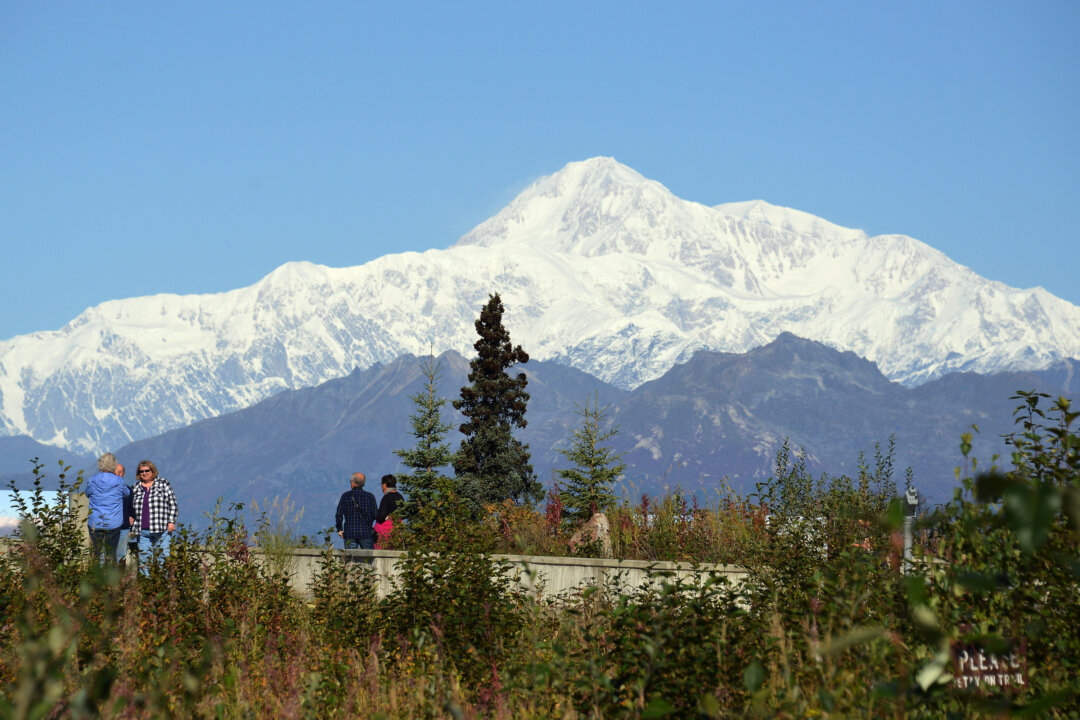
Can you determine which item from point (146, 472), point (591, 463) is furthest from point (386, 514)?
point (591, 463)

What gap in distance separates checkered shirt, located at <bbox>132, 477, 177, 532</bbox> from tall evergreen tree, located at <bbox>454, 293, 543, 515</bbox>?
23.5 m

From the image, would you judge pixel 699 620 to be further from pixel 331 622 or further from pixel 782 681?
pixel 331 622

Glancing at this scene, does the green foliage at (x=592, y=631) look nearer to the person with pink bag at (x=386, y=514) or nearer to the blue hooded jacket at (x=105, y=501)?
the blue hooded jacket at (x=105, y=501)

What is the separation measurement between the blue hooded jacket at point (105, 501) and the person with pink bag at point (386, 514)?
3671 mm

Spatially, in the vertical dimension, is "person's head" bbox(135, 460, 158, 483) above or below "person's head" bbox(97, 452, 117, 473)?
below

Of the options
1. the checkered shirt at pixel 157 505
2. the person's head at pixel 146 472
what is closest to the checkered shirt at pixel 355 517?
the checkered shirt at pixel 157 505

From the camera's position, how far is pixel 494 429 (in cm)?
3891

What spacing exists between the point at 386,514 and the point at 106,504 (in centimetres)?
397

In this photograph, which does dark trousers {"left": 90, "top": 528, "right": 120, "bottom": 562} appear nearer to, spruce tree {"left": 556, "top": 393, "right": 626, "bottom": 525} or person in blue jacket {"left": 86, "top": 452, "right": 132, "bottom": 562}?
person in blue jacket {"left": 86, "top": 452, "right": 132, "bottom": 562}

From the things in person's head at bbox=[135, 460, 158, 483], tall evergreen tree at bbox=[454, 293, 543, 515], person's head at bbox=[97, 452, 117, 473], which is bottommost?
person's head at bbox=[135, 460, 158, 483]

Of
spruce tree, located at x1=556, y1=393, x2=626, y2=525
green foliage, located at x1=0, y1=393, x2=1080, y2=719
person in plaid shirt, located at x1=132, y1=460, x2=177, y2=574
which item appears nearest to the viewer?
green foliage, located at x1=0, y1=393, x2=1080, y2=719

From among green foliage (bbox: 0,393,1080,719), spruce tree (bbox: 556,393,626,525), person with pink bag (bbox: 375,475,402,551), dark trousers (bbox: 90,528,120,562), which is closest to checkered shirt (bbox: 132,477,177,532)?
dark trousers (bbox: 90,528,120,562)

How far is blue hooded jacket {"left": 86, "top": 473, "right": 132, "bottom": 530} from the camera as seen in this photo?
14438 mm

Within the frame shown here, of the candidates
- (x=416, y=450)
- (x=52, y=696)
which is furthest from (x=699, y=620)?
(x=416, y=450)
